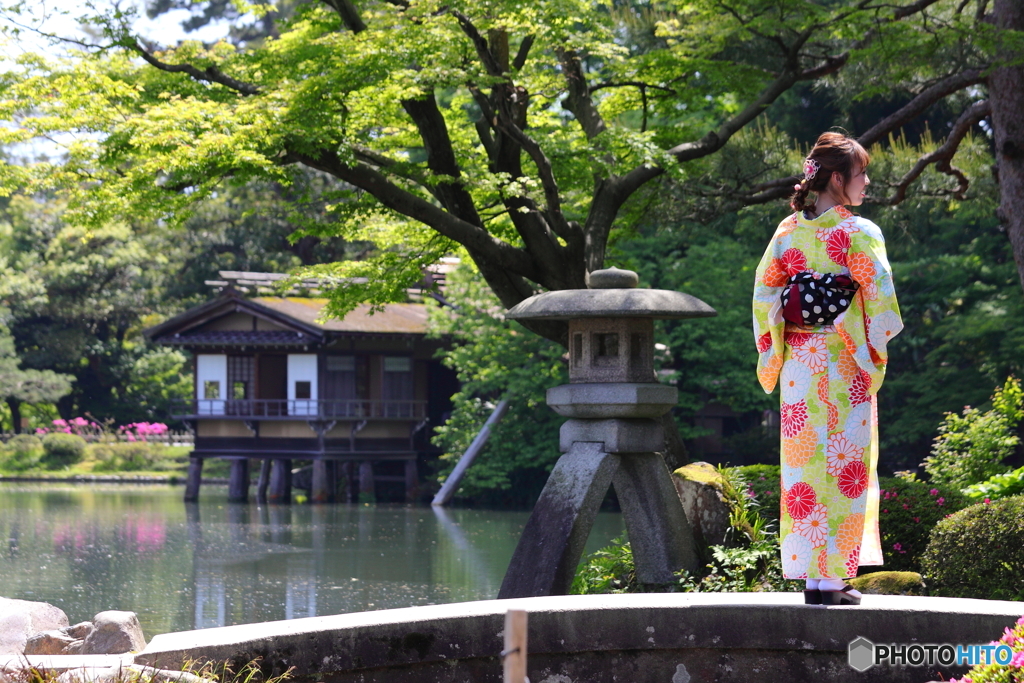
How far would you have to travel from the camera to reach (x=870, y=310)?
4371 mm

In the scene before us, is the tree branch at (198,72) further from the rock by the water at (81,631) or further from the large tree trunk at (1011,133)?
the large tree trunk at (1011,133)

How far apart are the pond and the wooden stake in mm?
7681

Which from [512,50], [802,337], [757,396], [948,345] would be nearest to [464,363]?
[757,396]

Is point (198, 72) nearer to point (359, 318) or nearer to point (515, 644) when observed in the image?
point (515, 644)

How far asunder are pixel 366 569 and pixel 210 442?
14.9m

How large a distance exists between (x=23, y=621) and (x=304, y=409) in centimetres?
2127

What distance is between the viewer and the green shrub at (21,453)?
33.7m

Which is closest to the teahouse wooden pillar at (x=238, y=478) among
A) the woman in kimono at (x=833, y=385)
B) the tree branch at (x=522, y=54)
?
the tree branch at (x=522, y=54)

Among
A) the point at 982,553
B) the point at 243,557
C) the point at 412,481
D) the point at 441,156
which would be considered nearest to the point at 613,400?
the point at 982,553

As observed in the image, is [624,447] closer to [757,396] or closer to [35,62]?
[35,62]

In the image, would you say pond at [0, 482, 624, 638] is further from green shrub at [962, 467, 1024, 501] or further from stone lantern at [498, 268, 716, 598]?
green shrub at [962, 467, 1024, 501]

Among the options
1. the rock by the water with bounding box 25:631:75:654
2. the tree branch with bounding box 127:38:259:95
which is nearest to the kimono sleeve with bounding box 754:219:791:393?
the rock by the water with bounding box 25:631:75:654

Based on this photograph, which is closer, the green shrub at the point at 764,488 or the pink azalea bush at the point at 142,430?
the green shrub at the point at 764,488

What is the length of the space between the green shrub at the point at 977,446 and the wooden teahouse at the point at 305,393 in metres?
17.9
